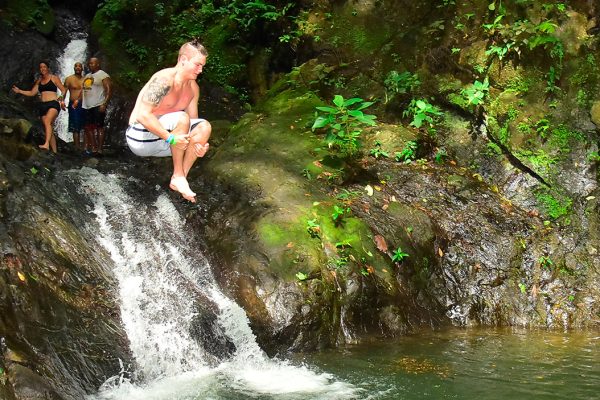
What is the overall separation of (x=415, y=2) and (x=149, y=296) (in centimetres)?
843

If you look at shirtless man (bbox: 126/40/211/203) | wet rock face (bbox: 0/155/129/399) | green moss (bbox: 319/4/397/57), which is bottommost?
wet rock face (bbox: 0/155/129/399)

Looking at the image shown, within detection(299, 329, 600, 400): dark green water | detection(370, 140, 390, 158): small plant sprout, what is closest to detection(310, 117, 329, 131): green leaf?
detection(370, 140, 390, 158): small plant sprout

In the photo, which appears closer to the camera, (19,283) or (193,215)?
(19,283)

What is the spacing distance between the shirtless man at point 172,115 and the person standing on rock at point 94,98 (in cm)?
625

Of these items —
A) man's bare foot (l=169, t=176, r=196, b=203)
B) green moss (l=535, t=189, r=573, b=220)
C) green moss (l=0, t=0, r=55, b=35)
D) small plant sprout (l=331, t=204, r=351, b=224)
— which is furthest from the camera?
green moss (l=0, t=0, r=55, b=35)

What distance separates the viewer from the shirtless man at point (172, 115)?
15.6 ft

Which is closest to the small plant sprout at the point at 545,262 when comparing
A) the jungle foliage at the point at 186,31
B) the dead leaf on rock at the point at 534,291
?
the dead leaf on rock at the point at 534,291

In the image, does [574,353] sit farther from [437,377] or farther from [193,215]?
[193,215]

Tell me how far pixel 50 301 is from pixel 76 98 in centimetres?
595

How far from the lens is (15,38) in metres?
13.5

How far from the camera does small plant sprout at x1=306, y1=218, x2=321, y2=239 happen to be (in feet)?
25.9

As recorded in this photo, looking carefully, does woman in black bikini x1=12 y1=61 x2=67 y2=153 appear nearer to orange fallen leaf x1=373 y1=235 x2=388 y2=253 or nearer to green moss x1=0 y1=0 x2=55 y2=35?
green moss x1=0 y1=0 x2=55 y2=35

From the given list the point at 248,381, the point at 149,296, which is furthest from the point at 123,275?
the point at 248,381

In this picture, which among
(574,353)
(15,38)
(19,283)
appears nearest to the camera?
(19,283)
